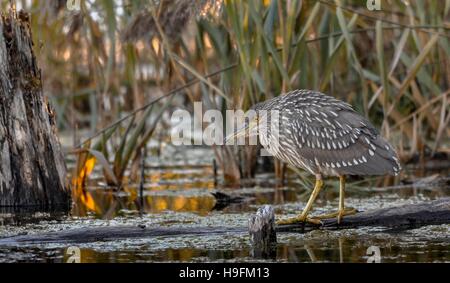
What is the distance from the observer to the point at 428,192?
8984mm

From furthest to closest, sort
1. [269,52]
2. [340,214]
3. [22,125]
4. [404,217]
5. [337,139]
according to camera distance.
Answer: [269,52], [22,125], [337,139], [340,214], [404,217]

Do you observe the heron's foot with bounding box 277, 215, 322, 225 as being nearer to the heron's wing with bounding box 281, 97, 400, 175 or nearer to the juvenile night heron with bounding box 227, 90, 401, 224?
the juvenile night heron with bounding box 227, 90, 401, 224

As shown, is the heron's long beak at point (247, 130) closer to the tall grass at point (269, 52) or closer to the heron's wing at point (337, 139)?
the heron's wing at point (337, 139)

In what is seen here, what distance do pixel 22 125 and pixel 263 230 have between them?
2.75 m

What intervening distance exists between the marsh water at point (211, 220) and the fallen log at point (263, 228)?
37 mm

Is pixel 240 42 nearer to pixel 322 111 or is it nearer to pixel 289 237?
pixel 322 111

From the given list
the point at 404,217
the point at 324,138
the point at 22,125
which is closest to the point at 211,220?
the point at 324,138

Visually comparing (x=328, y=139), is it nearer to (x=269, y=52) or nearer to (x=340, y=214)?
(x=340, y=214)

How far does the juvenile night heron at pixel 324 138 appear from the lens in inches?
293

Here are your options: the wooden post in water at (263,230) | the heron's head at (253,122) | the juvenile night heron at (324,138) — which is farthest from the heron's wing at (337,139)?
the wooden post in water at (263,230)

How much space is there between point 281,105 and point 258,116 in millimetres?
230

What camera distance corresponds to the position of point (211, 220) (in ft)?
24.9
